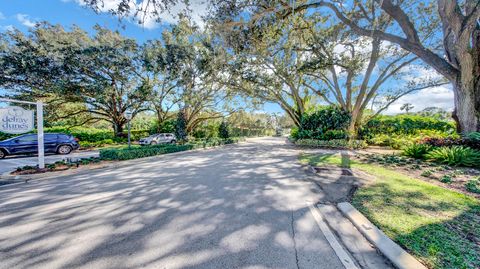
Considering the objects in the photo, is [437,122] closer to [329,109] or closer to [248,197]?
[329,109]

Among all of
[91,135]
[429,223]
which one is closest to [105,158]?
[429,223]

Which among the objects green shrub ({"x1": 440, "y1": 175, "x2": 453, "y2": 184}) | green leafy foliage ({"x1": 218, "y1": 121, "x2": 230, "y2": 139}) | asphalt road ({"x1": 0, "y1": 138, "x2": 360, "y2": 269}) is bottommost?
asphalt road ({"x1": 0, "y1": 138, "x2": 360, "y2": 269})

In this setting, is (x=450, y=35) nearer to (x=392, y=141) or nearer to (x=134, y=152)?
(x=392, y=141)

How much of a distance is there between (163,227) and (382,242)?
2924 mm

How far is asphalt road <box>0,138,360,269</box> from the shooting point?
210cm

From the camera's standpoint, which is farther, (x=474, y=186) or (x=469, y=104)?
(x=469, y=104)

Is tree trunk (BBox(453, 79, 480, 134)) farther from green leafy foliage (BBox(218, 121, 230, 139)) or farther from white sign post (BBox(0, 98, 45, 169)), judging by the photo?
green leafy foliage (BBox(218, 121, 230, 139))

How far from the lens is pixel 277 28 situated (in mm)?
8781

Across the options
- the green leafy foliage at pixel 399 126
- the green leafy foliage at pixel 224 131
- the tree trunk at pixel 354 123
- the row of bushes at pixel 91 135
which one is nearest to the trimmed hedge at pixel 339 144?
the tree trunk at pixel 354 123

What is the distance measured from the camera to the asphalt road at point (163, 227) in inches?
82.7

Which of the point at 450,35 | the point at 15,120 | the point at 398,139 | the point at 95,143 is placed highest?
the point at 450,35

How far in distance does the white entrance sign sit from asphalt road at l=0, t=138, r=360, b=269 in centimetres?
249

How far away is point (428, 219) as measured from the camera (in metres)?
2.83

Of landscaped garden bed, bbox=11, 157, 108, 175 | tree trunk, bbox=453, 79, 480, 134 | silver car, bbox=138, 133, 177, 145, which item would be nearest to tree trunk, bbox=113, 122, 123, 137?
silver car, bbox=138, 133, 177, 145
